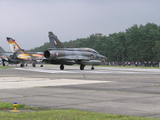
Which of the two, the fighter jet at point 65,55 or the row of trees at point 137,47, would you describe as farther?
the row of trees at point 137,47

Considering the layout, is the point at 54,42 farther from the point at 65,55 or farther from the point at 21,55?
the point at 21,55

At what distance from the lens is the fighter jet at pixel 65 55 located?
4406 cm

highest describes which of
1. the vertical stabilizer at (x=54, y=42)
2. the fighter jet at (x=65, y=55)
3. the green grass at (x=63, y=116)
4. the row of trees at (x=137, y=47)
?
the row of trees at (x=137, y=47)

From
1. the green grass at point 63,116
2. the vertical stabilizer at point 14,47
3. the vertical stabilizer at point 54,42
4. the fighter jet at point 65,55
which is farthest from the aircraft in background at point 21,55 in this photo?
the green grass at point 63,116

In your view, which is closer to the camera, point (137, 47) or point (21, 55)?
point (21, 55)

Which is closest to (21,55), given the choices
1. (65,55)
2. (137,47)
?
(65,55)

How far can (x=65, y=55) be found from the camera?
45.0 meters

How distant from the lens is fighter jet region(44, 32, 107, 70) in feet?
145

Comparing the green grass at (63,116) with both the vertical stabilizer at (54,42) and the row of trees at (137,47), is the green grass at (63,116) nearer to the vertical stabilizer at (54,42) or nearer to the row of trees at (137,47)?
the vertical stabilizer at (54,42)

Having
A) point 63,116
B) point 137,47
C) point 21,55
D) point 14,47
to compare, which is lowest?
point 63,116

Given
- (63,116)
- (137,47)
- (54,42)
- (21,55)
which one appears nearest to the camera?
(63,116)

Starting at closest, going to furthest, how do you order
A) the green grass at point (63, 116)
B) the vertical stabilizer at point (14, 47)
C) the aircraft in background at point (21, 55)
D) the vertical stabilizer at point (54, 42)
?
the green grass at point (63, 116)
the vertical stabilizer at point (54, 42)
the aircraft in background at point (21, 55)
the vertical stabilizer at point (14, 47)

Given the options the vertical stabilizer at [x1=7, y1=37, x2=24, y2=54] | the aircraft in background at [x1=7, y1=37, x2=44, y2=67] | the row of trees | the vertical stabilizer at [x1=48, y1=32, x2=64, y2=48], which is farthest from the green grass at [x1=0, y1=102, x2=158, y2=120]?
the row of trees

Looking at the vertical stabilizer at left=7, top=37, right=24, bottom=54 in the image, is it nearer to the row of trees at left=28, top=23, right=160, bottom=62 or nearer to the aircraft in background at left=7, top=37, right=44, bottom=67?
the aircraft in background at left=7, top=37, right=44, bottom=67
